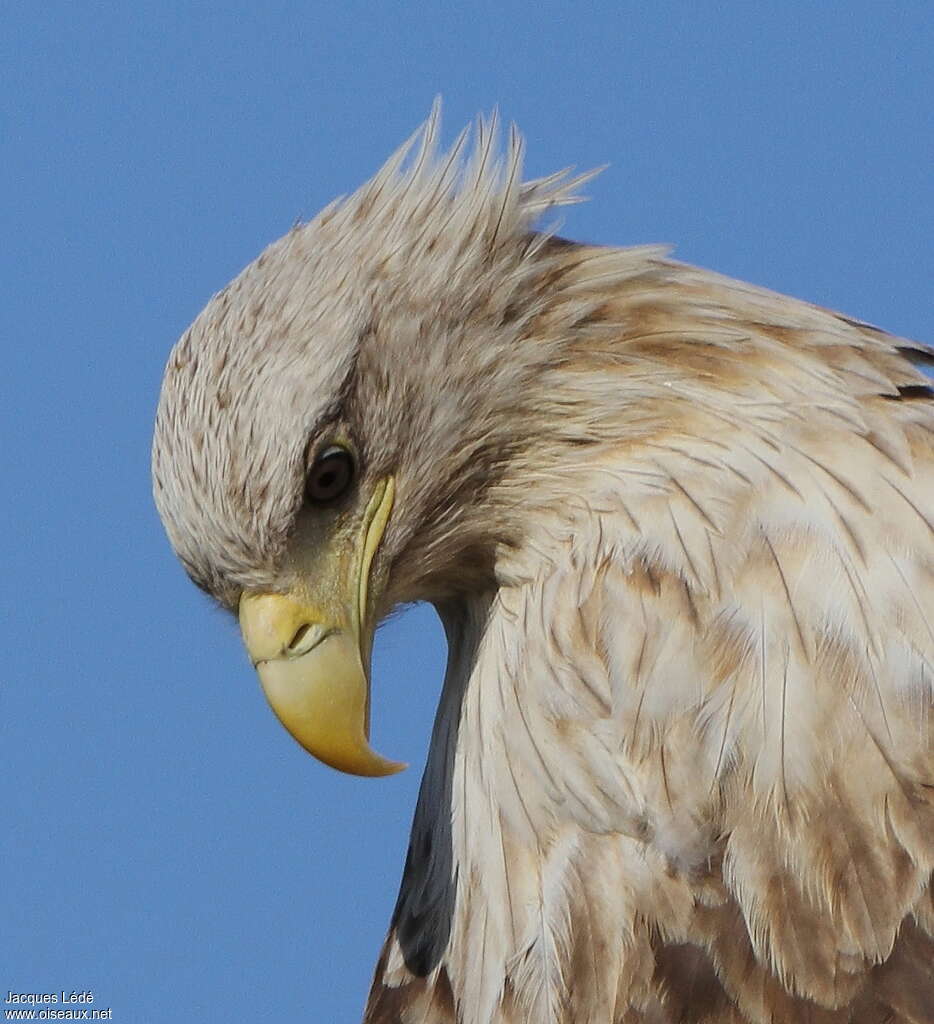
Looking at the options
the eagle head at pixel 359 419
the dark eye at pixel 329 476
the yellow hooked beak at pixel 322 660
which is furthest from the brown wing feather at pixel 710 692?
the dark eye at pixel 329 476

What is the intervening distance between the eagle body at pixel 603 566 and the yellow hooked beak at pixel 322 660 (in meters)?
0.03

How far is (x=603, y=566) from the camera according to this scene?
4723mm

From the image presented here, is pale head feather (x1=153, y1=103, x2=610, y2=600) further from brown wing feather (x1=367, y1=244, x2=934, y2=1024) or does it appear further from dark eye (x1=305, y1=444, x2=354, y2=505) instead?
brown wing feather (x1=367, y1=244, x2=934, y2=1024)

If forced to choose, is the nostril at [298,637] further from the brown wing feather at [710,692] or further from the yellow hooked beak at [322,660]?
the brown wing feather at [710,692]

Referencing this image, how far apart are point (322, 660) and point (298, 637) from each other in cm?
8

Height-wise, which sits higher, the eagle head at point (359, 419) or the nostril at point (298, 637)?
the eagle head at point (359, 419)

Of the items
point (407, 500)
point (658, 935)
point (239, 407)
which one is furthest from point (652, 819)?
point (239, 407)

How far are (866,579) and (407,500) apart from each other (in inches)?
43.2

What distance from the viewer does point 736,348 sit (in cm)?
486

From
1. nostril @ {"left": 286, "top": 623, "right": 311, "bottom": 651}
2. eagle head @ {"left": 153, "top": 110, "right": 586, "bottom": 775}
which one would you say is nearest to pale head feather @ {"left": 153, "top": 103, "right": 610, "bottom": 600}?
eagle head @ {"left": 153, "top": 110, "right": 586, "bottom": 775}

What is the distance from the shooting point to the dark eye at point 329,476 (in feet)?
15.5

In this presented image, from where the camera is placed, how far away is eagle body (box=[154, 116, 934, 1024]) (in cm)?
440

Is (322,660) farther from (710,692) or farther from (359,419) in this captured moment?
(710,692)

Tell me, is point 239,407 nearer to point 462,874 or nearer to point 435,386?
point 435,386
